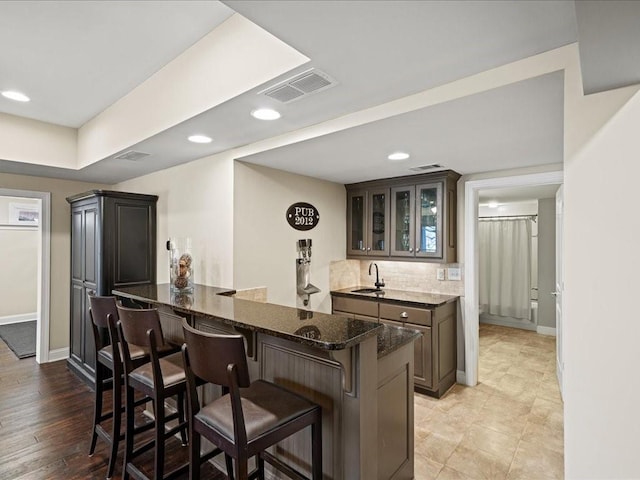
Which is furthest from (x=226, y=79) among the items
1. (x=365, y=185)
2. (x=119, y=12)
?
(x=365, y=185)

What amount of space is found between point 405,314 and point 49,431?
3.23 meters

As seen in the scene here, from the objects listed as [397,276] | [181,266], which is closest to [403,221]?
[397,276]

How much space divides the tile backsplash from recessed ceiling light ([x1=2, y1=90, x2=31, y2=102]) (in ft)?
10.9

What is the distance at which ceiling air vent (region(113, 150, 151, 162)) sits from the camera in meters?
3.09

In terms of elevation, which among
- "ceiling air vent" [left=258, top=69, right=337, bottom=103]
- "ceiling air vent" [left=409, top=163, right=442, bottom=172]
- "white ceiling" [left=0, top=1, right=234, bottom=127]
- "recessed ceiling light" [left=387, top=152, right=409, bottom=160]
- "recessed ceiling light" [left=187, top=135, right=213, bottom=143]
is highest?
"white ceiling" [left=0, top=1, right=234, bottom=127]

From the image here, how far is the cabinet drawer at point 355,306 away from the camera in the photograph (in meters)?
3.78

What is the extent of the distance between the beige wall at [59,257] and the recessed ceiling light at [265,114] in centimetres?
367

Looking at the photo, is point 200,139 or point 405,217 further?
point 405,217

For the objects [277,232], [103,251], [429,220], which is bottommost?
[103,251]

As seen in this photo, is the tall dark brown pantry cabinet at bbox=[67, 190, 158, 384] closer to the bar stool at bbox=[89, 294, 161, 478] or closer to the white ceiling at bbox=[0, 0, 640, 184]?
the white ceiling at bbox=[0, 0, 640, 184]

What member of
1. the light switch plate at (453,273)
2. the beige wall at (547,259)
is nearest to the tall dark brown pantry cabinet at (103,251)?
the light switch plate at (453,273)

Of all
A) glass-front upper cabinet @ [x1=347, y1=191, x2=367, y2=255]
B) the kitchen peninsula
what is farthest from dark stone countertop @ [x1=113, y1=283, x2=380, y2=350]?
glass-front upper cabinet @ [x1=347, y1=191, x2=367, y2=255]

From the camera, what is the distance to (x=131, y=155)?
125 inches

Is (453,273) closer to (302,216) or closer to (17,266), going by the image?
(302,216)
